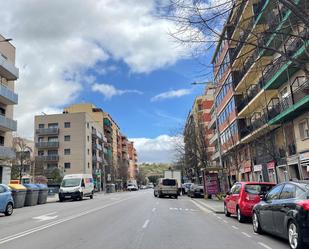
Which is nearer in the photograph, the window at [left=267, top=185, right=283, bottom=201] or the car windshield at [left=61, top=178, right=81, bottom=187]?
the window at [left=267, top=185, right=283, bottom=201]

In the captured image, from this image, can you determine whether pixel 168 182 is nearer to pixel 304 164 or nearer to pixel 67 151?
pixel 304 164

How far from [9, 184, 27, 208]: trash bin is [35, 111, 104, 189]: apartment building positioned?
52.4 m

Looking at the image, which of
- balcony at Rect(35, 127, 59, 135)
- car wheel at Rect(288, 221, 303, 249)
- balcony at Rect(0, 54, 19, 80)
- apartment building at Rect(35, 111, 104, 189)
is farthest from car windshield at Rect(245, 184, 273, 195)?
balcony at Rect(35, 127, 59, 135)

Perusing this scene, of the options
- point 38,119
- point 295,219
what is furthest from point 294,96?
point 38,119

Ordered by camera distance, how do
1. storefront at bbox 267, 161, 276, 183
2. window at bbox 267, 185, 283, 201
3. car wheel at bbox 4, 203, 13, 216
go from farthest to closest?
storefront at bbox 267, 161, 276, 183
car wheel at bbox 4, 203, 13, 216
window at bbox 267, 185, 283, 201

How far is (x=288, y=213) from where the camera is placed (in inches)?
358

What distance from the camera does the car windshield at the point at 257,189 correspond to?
50.4 ft

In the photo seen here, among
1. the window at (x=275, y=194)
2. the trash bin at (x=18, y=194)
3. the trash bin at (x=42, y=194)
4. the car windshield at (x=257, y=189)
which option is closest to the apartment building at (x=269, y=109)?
the window at (x=275, y=194)

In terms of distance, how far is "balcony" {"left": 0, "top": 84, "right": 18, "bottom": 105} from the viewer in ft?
133

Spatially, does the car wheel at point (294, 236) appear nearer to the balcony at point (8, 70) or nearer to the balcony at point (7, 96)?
the balcony at point (7, 96)

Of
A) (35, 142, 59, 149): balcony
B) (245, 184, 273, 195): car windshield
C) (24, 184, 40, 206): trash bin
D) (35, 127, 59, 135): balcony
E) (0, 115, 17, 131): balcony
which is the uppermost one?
(35, 127, 59, 135): balcony

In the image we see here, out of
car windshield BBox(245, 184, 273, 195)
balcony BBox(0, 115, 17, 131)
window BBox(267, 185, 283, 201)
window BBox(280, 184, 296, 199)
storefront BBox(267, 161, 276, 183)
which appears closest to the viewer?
window BBox(280, 184, 296, 199)

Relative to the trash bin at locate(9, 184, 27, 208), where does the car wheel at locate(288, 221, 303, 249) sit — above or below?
below

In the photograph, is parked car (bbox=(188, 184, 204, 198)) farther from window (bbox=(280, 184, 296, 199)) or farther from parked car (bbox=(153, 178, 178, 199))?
window (bbox=(280, 184, 296, 199))
